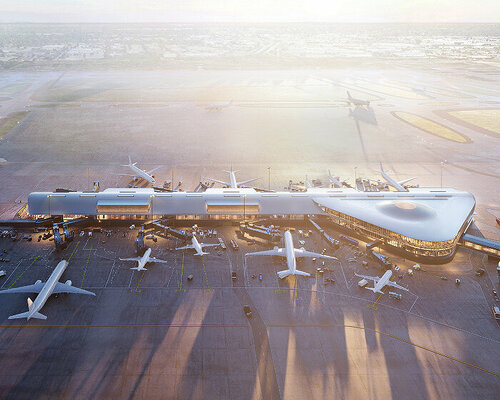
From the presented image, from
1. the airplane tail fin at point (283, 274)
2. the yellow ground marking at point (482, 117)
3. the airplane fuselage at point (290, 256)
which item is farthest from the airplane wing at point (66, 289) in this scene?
the yellow ground marking at point (482, 117)

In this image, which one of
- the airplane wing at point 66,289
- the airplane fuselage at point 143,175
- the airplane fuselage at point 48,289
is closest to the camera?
the airplane fuselage at point 48,289

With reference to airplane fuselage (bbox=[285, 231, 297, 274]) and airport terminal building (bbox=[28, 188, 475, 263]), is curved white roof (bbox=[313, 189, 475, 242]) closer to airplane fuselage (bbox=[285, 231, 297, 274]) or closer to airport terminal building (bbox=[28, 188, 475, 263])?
airport terminal building (bbox=[28, 188, 475, 263])

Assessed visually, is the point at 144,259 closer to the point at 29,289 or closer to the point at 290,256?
the point at 29,289

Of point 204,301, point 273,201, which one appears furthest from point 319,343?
point 273,201

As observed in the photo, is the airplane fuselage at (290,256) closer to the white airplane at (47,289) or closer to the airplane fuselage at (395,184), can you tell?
the white airplane at (47,289)

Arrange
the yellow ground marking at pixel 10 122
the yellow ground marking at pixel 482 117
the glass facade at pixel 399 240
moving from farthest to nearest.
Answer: the yellow ground marking at pixel 482 117, the yellow ground marking at pixel 10 122, the glass facade at pixel 399 240

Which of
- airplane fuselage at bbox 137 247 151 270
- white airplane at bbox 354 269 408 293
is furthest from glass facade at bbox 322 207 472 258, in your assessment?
airplane fuselage at bbox 137 247 151 270
